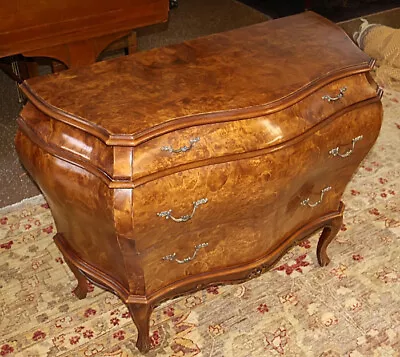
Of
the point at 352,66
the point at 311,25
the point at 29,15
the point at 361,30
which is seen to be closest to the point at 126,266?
the point at 352,66

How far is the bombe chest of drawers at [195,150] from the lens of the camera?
1.31 m

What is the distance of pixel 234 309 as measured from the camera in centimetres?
189

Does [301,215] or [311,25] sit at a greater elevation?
[311,25]

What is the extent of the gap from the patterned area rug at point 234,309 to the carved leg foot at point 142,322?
0.06m

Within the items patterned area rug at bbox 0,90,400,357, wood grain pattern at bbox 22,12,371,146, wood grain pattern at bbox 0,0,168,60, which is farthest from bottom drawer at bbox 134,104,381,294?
wood grain pattern at bbox 0,0,168,60

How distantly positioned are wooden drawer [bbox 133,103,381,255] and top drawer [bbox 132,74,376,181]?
0.11 ft

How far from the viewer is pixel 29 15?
6.89 ft

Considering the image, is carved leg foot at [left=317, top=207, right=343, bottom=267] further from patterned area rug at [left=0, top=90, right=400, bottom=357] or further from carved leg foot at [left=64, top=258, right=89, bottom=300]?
carved leg foot at [left=64, top=258, right=89, bottom=300]

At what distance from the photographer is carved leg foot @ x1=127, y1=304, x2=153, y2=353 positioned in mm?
1563

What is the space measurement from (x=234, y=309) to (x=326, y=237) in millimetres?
426

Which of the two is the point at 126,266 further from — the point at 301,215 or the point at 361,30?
the point at 361,30

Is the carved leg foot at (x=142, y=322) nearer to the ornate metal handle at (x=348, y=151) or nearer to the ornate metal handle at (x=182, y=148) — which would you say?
the ornate metal handle at (x=182, y=148)

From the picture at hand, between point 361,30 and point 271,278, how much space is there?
7.14 feet

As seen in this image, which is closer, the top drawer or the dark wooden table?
the top drawer
